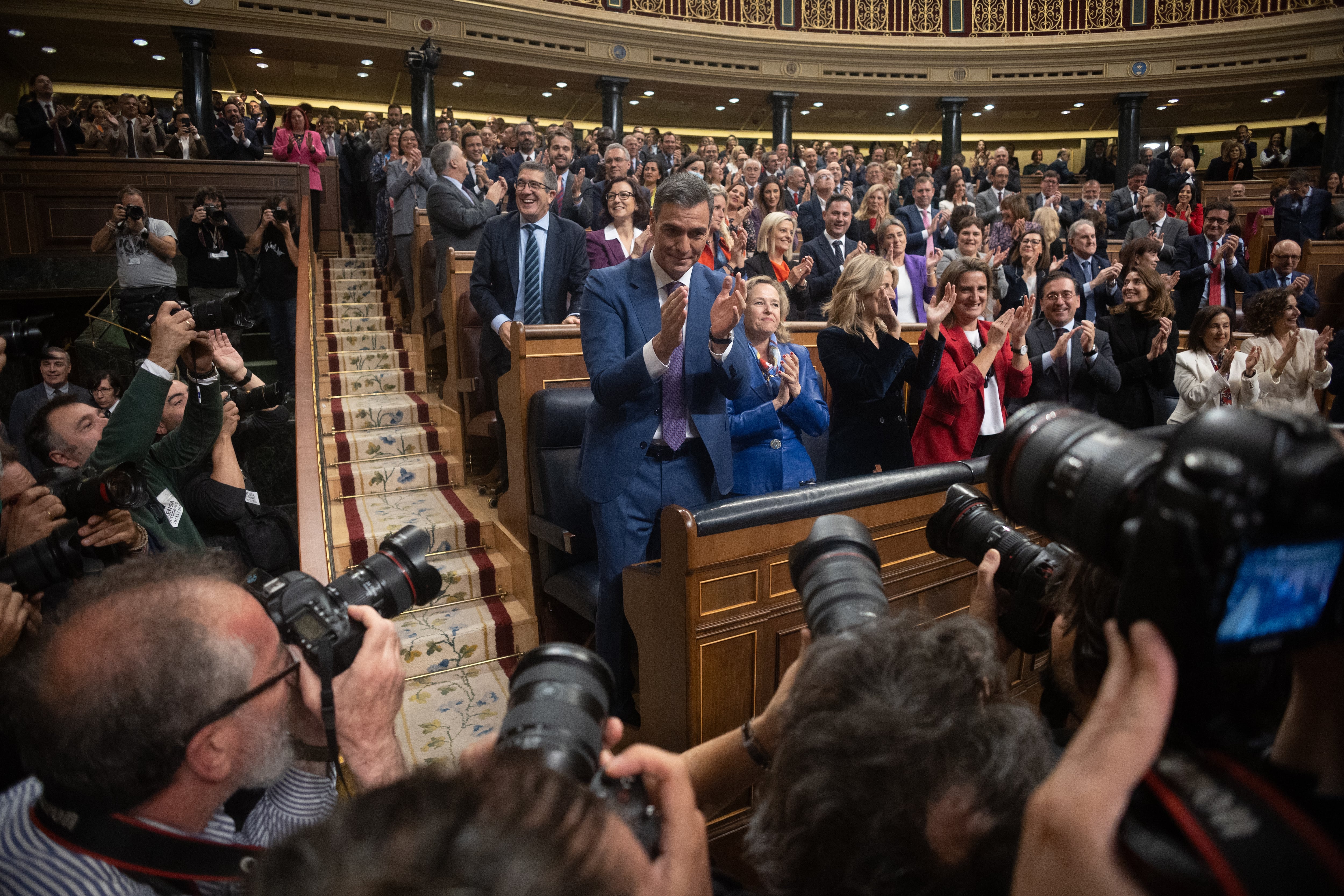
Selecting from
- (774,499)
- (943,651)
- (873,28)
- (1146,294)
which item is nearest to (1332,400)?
(1146,294)

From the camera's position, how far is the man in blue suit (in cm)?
177

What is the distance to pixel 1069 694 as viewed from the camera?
3.42 ft

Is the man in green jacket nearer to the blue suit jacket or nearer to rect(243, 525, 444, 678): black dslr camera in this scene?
rect(243, 525, 444, 678): black dslr camera

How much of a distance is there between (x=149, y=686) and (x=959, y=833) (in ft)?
2.27

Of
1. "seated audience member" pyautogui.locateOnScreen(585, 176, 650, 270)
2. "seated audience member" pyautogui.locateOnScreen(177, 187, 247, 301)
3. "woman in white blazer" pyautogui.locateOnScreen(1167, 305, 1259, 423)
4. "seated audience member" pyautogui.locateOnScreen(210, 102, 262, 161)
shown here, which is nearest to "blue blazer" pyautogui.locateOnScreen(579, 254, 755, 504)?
"seated audience member" pyautogui.locateOnScreen(585, 176, 650, 270)

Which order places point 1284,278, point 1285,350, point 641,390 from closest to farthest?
point 641,390
point 1285,350
point 1284,278

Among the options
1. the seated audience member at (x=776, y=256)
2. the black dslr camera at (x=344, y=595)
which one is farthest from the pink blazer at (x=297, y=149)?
the black dslr camera at (x=344, y=595)

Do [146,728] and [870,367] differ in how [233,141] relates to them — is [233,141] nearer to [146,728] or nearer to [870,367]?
[870,367]

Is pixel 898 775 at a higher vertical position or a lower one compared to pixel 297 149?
lower

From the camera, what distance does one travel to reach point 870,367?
2293 millimetres

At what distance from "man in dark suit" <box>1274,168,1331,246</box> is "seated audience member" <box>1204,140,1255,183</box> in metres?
2.59

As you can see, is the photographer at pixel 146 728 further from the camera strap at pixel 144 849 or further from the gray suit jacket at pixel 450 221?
the gray suit jacket at pixel 450 221

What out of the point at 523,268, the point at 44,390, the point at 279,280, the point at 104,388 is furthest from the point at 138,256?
the point at 523,268

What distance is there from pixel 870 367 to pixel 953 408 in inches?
11.3
